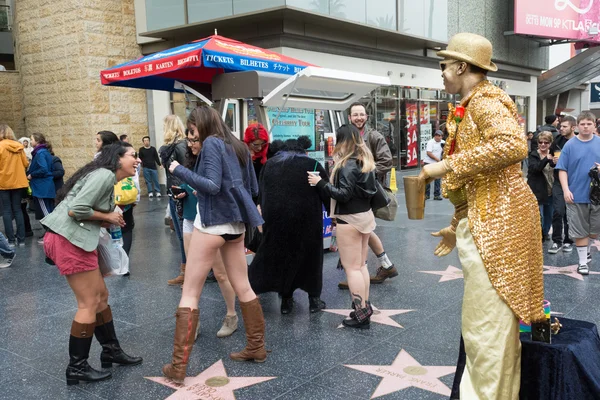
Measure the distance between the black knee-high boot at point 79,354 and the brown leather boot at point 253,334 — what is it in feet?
3.25

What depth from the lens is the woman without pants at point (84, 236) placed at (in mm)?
3469

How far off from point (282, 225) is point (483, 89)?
247 centimetres

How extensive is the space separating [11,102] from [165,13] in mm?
5372

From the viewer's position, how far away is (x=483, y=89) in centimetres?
261

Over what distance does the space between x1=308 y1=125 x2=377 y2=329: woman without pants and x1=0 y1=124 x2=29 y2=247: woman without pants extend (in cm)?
603

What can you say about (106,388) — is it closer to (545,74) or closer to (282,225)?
(282,225)

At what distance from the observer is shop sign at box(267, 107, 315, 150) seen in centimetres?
728

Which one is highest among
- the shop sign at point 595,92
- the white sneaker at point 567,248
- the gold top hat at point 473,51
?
the shop sign at point 595,92

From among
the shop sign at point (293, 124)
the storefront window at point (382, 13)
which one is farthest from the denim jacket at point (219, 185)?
the storefront window at point (382, 13)

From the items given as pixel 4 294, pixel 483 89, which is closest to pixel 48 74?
pixel 4 294

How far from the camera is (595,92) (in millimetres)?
31312

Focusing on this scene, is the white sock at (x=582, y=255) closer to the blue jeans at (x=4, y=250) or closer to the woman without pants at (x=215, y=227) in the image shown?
the woman without pants at (x=215, y=227)

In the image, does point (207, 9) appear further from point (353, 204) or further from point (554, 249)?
point (353, 204)

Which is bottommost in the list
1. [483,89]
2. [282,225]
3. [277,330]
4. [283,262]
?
[277,330]
